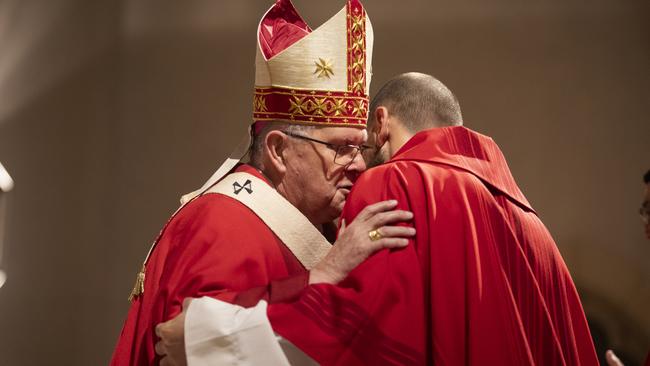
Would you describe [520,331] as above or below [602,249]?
above

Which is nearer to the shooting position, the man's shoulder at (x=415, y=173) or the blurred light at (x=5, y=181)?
the man's shoulder at (x=415, y=173)

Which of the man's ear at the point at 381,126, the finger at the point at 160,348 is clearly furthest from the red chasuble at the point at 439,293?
the man's ear at the point at 381,126

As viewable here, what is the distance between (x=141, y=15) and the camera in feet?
15.7

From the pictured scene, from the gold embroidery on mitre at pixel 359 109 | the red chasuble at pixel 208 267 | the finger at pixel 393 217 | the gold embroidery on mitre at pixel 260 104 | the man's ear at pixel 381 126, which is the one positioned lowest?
the red chasuble at pixel 208 267

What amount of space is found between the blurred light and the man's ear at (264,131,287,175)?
1.62 m

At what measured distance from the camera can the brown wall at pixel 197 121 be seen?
393 cm

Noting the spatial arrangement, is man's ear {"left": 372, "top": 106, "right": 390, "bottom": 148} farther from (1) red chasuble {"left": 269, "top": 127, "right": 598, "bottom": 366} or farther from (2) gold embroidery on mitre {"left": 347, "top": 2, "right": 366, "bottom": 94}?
(1) red chasuble {"left": 269, "top": 127, "right": 598, "bottom": 366}

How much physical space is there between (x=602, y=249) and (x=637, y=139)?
585 millimetres

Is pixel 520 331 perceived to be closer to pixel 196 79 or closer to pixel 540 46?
pixel 540 46

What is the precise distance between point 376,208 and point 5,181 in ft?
7.29

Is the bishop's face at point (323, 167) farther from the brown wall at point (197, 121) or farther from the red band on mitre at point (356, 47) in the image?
the brown wall at point (197, 121)

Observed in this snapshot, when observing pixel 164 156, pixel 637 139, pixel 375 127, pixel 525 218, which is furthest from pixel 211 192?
pixel 637 139

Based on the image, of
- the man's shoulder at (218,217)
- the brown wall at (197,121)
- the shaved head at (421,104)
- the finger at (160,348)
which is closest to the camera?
the finger at (160,348)

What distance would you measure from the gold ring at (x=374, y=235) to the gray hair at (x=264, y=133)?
0.61 metres
